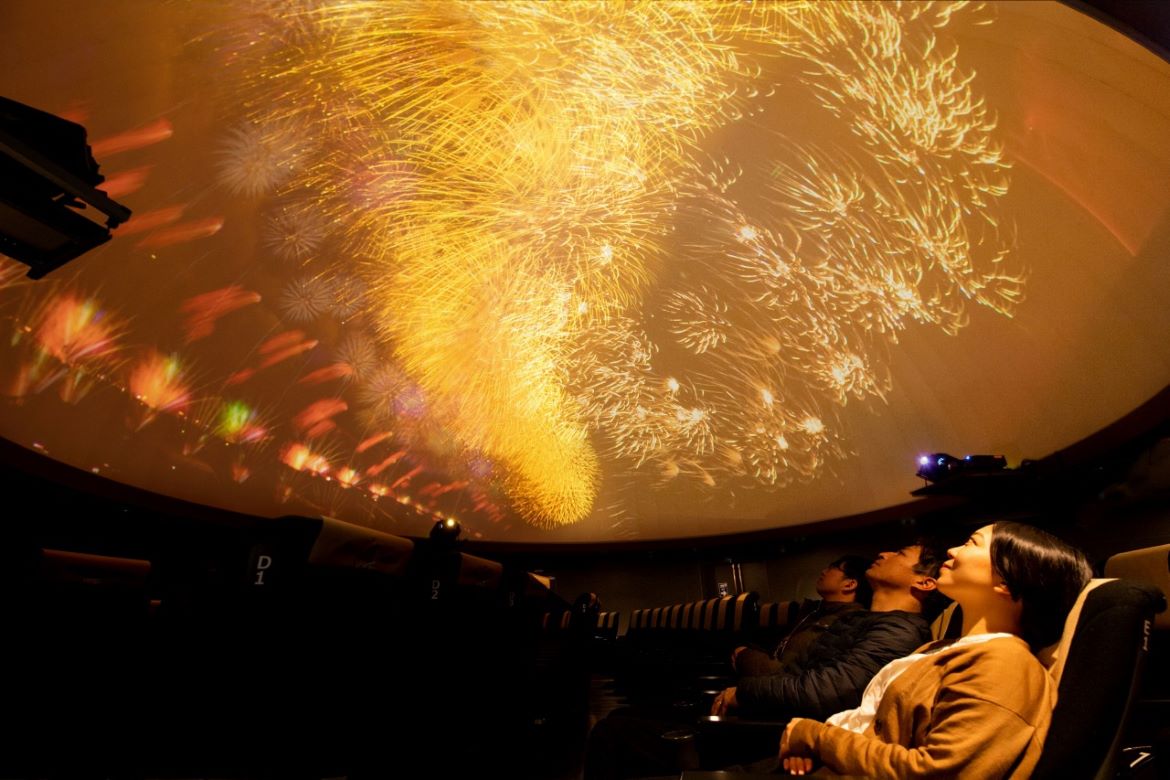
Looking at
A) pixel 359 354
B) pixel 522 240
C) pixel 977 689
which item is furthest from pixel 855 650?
pixel 359 354

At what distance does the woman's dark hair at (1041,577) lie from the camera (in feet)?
4.39

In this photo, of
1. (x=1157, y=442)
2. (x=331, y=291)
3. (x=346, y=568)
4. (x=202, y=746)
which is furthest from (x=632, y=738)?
(x=331, y=291)

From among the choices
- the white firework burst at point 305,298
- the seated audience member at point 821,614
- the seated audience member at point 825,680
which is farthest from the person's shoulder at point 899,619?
the white firework burst at point 305,298

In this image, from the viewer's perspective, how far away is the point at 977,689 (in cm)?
118

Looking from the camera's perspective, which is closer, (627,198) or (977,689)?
(977,689)

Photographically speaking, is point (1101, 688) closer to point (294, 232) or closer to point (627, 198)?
point (627, 198)

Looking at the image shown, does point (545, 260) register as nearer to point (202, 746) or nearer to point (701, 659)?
point (701, 659)

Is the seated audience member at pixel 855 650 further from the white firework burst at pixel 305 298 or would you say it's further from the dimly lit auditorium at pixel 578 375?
the white firework burst at pixel 305 298

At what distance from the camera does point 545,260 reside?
6039 millimetres

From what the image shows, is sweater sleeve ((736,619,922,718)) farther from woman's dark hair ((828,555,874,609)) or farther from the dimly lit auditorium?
woman's dark hair ((828,555,874,609))

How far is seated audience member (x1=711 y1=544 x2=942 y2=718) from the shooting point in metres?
2.04

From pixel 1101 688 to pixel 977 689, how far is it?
27cm

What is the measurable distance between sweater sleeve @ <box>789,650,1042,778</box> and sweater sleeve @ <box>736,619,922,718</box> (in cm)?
75

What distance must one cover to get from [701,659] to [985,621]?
139 inches
